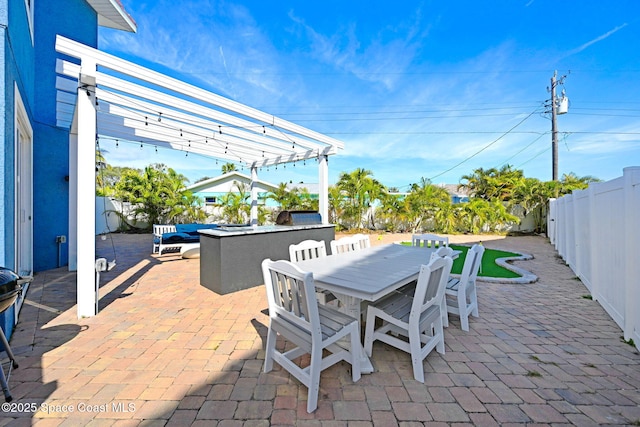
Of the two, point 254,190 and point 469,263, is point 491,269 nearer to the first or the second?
point 469,263

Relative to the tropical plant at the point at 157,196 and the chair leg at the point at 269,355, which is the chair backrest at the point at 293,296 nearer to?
the chair leg at the point at 269,355

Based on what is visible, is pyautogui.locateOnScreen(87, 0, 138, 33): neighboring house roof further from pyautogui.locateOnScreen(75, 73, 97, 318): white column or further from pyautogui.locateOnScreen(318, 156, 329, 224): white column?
pyautogui.locateOnScreen(318, 156, 329, 224): white column

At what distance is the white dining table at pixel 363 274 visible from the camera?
2.33 m

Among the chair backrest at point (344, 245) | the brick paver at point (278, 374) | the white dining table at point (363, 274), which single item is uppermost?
the chair backrest at point (344, 245)

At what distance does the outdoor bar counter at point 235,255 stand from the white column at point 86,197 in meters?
1.67

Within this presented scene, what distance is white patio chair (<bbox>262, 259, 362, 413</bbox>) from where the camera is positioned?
1993 millimetres

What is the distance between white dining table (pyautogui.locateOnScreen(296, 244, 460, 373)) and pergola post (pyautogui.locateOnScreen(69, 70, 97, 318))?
301 centimetres

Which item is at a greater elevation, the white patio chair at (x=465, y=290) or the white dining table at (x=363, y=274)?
the white dining table at (x=363, y=274)

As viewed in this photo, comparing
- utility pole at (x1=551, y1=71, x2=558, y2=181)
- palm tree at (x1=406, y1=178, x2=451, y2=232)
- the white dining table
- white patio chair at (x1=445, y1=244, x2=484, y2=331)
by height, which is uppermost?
utility pole at (x1=551, y1=71, x2=558, y2=181)

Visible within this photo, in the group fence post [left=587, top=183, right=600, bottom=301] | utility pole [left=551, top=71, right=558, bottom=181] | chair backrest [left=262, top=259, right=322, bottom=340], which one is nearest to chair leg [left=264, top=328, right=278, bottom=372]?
chair backrest [left=262, top=259, right=322, bottom=340]

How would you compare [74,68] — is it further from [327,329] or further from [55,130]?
[327,329]

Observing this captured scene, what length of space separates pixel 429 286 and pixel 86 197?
14.6 ft

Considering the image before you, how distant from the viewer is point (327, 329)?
2.20 meters

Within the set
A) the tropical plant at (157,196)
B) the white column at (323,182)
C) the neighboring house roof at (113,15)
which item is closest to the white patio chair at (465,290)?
the white column at (323,182)
